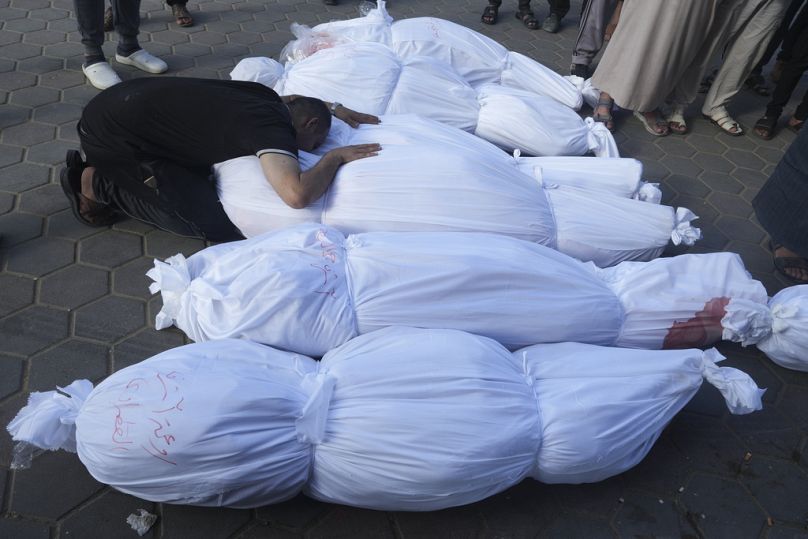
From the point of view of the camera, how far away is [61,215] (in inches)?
99.4

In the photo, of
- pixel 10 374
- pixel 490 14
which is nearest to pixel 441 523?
pixel 10 374

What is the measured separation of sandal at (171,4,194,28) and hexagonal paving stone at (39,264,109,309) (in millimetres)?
2885

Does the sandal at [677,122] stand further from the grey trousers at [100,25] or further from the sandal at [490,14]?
the grey trousers at [100,25]

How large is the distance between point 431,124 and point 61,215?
166 cm

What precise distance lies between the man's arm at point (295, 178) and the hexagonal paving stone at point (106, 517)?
3.45 feet

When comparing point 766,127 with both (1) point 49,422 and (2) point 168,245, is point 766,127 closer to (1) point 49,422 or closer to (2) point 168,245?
(2) point 168,245

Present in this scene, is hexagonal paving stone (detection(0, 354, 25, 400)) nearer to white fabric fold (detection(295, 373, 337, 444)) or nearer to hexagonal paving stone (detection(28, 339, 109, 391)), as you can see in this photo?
hexagonal paving stone (detection(28, 339, 109, 391))

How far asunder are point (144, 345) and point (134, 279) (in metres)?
0.38

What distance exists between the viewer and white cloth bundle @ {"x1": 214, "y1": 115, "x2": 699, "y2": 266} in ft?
7.00

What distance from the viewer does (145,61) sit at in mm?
3744

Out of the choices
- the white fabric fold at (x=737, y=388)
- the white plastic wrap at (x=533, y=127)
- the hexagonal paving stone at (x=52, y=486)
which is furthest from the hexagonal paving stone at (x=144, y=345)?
the white plastic wrap at (x=533, y=127)

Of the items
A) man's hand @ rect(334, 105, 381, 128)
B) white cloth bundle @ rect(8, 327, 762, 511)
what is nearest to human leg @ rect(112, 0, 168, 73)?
man's hand @ rect(334, 105, 381, 128)

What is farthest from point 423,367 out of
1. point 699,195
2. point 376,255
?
point 699,195

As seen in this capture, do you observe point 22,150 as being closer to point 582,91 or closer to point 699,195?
point 582,91
